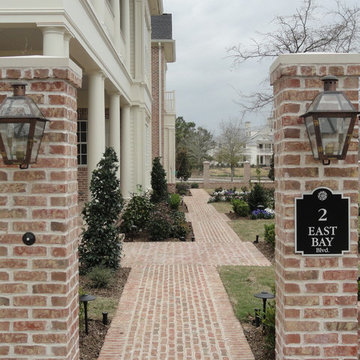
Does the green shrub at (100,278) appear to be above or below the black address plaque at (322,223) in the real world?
below

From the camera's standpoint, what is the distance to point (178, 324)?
5.98 meters

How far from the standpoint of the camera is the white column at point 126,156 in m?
17.1

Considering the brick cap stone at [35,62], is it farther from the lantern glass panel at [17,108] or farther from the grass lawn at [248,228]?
the grass lawn at [248,228]

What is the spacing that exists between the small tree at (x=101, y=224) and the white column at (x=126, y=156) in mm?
8086

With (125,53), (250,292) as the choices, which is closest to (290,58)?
(250,292)

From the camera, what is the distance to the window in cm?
→ 1838

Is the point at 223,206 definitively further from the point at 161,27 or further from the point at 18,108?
the point at 18,108

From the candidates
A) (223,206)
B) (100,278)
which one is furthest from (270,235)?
(223,206)

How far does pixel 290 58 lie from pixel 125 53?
1393 centimetres

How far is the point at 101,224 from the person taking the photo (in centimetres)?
846

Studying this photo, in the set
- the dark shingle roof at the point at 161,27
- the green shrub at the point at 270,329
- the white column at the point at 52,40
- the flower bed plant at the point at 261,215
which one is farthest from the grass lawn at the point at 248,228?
the dark shingle roof at the point at 161,27

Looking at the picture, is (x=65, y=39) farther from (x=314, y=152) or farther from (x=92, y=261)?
(x=314, y=152)

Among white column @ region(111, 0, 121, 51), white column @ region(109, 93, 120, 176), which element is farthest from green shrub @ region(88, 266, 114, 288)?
white column @ region(111, 0, 121, 51)

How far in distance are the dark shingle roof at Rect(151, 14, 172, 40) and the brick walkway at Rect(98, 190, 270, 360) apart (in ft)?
64.3
